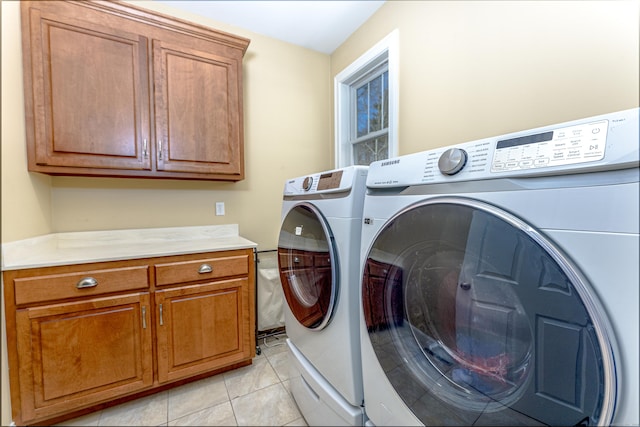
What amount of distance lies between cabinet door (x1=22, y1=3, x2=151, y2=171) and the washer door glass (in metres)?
0.96

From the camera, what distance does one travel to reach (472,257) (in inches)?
24.0

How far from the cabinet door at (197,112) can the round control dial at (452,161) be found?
141 centimetres

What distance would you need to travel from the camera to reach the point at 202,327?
149cm

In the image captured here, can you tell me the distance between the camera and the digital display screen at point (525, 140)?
53 centimetres

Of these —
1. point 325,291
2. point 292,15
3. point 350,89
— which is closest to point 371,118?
point 350,89

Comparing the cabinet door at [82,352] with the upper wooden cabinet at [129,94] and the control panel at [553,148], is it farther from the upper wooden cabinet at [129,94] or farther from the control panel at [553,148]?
the control panel at [553,148]

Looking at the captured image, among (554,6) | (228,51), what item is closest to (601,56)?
(554,6)

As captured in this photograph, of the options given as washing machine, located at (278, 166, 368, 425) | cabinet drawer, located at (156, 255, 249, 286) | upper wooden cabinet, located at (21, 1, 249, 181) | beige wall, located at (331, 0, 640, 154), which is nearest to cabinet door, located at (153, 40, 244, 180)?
upper wooden cabinet, located at (21, 1, 249, 181)

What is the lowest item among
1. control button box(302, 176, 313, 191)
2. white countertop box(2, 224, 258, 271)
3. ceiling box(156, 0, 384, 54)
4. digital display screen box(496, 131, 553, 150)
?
white countertop box(2, 224, 258, 271)

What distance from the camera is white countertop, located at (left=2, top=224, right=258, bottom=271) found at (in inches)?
46.9

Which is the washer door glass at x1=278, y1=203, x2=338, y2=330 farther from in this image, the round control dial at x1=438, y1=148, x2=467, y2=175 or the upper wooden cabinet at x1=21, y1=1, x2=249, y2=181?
the upper wooden cabinet at x1=21, y1=1, x2=249, y2=181

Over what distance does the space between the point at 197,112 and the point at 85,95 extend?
0.52 meters

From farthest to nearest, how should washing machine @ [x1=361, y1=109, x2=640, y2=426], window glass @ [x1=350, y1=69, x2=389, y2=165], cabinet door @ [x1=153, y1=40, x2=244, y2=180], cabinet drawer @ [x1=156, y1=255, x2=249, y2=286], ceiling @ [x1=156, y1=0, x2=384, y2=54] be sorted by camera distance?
window glass @ [x1=350, y1=69, x2=389, y2=165] < ceiling @ [x1=156, y1=0, x2=384, y2=54] < cabinet door @ [x1=153, y1=40, x2=244, y2=180] < cabinet drawer @ [x1=156, y1=255, x2=249, y2=286] < washing machine @ [x1=361, y1=109, x2=640, y2=426]

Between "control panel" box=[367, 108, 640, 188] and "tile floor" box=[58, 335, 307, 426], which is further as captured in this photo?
"tile floor" box=[58, 335, 307, 426]
